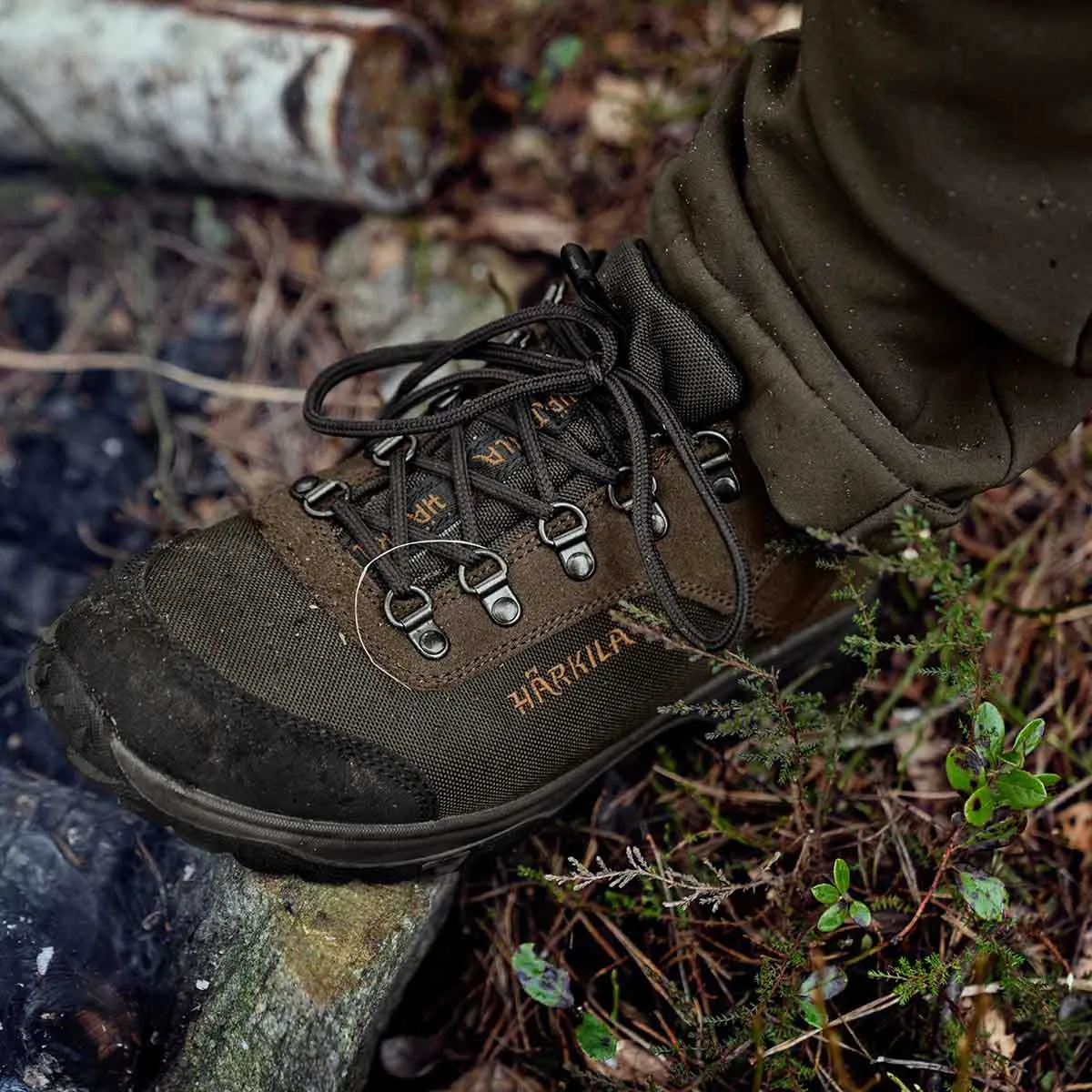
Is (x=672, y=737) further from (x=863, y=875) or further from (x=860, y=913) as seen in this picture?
(x=860, y=913)

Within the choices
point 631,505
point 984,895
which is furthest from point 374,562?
point 984,895

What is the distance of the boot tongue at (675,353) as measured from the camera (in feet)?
5.00

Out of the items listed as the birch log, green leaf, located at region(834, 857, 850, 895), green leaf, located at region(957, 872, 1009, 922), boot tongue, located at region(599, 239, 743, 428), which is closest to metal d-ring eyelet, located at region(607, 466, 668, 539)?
boot tongue, located at region(599, 239, 743, 428)

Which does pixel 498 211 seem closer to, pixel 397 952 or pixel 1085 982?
pixel 397 952

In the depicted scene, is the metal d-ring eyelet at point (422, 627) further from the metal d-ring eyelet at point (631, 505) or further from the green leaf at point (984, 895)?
the green leaf at point (984, 895)

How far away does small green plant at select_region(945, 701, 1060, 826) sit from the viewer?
52.4 inches

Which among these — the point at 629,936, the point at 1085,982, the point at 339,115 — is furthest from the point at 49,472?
the point at 1085,982

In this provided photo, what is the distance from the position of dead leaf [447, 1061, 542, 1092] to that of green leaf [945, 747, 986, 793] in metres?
0.88

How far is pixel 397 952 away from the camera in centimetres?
167

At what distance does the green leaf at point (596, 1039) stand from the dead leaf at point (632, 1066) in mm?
26

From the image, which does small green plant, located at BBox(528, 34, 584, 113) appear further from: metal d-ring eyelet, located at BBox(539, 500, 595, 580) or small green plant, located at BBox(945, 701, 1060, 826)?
small green plant, located at BBox(945, 701, 1060, 826)

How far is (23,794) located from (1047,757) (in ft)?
6.11

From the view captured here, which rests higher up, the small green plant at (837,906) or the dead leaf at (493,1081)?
the small green plant at (837,906)

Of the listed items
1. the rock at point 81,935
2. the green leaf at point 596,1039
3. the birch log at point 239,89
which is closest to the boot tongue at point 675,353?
the green leaf at point 596,1039
